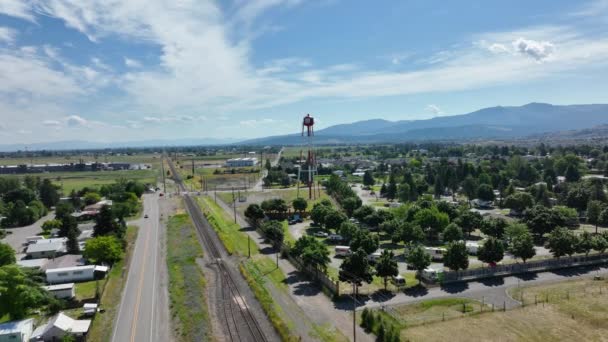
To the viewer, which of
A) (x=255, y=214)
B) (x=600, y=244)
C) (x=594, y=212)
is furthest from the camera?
(x=255, y=214)

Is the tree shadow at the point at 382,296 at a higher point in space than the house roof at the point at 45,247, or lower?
lower

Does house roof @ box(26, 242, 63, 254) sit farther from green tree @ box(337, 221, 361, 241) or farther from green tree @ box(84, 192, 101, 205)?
green tree @ box(337, 221, 361, 241)

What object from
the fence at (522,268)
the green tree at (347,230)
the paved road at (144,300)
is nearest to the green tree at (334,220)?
the green tree at (347,230)

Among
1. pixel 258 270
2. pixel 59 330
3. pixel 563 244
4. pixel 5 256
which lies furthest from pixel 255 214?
pixel 563 244

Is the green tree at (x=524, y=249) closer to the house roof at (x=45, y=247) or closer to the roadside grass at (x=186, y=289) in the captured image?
the roadside grass at (x=186, y=289)

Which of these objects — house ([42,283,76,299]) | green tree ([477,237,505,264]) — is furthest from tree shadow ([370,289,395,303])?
house ([42,283,76,299])

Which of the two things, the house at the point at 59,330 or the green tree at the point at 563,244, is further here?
the green tree at the point at 563,244

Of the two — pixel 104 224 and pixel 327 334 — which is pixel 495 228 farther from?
pixel 104 224

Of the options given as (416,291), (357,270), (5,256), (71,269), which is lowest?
(416,291)
